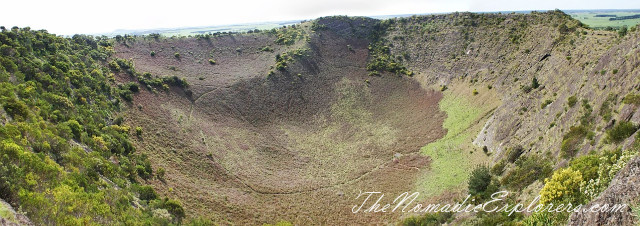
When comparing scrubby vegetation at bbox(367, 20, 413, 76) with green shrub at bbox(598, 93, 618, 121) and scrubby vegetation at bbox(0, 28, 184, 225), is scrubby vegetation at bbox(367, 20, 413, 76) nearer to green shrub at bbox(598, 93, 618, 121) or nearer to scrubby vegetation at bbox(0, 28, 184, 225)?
green shrub at bbox(598, 93, 618, 121)

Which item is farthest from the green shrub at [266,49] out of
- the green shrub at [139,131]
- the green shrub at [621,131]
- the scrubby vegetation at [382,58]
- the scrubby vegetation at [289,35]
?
the green shrub at [621,131]

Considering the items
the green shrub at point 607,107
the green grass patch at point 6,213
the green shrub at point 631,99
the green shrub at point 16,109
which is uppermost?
the green shrub at point 16,109

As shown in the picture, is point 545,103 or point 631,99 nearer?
point 631,99

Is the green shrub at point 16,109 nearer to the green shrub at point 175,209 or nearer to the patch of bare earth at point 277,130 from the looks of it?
the patch of bare earth at point 277,130

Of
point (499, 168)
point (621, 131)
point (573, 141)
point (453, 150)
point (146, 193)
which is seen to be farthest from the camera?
point (453, 150)

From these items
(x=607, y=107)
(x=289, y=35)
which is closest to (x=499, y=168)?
(x=607, y=107)

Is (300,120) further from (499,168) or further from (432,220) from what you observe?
(432,220)

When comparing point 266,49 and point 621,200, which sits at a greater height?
point 266,49
